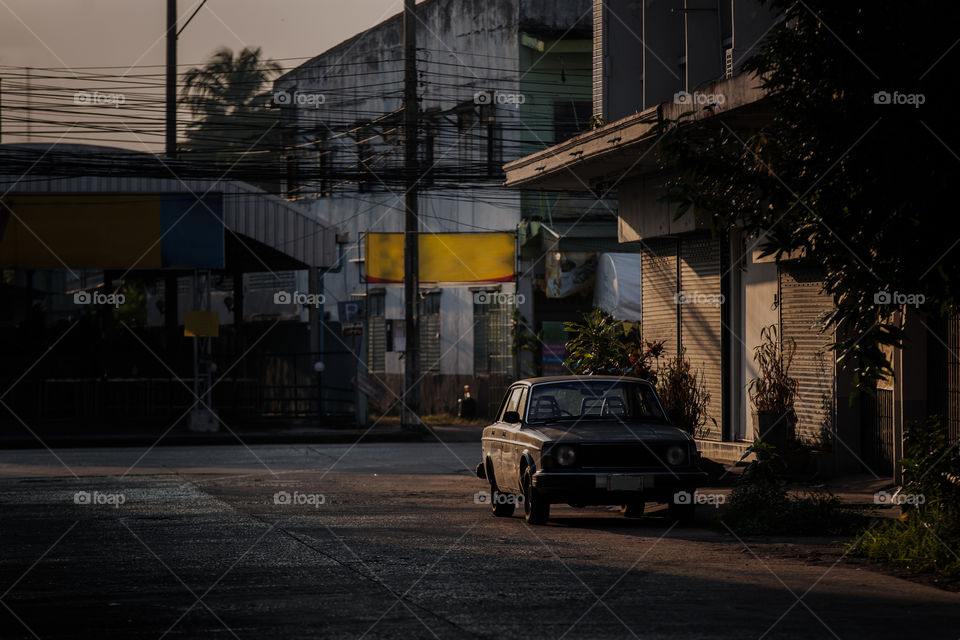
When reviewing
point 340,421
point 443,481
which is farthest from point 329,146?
point 443,481

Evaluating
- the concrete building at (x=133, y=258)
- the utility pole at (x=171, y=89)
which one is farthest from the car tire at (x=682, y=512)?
the utility pole at (x=171, y=89)

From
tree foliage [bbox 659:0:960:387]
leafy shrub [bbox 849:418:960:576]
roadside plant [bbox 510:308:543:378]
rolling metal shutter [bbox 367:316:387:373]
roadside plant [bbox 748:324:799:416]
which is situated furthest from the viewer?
rolling metal shutter [bbox 367:316:387:373]

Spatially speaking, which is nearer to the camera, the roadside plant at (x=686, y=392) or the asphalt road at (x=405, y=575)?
the asphalt road at (x=405, y=575)

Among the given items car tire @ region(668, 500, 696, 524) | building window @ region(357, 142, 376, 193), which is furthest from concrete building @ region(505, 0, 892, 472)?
building window @ region(357, 142, 376, 193)

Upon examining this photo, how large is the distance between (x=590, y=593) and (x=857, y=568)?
2.72m

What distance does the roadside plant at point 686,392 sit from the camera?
20.8 meters

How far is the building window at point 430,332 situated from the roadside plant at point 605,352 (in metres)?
20.4

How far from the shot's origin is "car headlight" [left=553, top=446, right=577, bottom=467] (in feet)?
43.2

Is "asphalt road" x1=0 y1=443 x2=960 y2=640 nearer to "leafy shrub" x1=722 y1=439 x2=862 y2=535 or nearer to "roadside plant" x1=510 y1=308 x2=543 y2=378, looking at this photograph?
"leafy shrub" x1=722 y1=439 x2=862 y2=535

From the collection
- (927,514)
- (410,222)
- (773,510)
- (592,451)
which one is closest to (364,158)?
(410,222)

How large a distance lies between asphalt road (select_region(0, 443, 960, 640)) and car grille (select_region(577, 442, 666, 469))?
2.28ft

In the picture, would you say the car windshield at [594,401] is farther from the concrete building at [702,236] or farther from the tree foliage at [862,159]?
the tree foliage at [862,159]

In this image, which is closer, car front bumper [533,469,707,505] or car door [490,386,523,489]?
car front bumper [533,469,707,505]

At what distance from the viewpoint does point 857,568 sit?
10398mm
